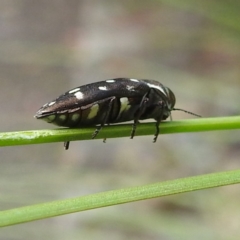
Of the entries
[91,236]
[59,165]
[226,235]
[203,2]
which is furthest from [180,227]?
[203,2]

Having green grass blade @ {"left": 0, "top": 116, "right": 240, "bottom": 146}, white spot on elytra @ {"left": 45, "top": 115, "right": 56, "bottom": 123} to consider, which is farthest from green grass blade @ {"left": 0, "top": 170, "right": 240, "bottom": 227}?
white spot on elytra @ {"left": 45, "top": 115, "right": 56, "bottom": 123}

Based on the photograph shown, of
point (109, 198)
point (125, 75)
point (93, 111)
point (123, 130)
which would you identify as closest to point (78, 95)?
point (93, 111)

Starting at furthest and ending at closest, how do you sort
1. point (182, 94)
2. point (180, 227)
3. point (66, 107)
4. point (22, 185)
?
1. point (182, 94)
2. point (180, 227)
3. point (22, 185)
4. point (66, 107)

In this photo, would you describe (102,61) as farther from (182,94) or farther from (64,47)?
(182,94)

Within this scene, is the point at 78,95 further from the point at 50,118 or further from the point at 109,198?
the point at 109,198

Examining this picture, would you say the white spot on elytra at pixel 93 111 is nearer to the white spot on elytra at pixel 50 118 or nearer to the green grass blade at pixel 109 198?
the white spot on elytra at pixel 50 118

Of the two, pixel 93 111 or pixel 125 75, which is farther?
pixel 125 75
